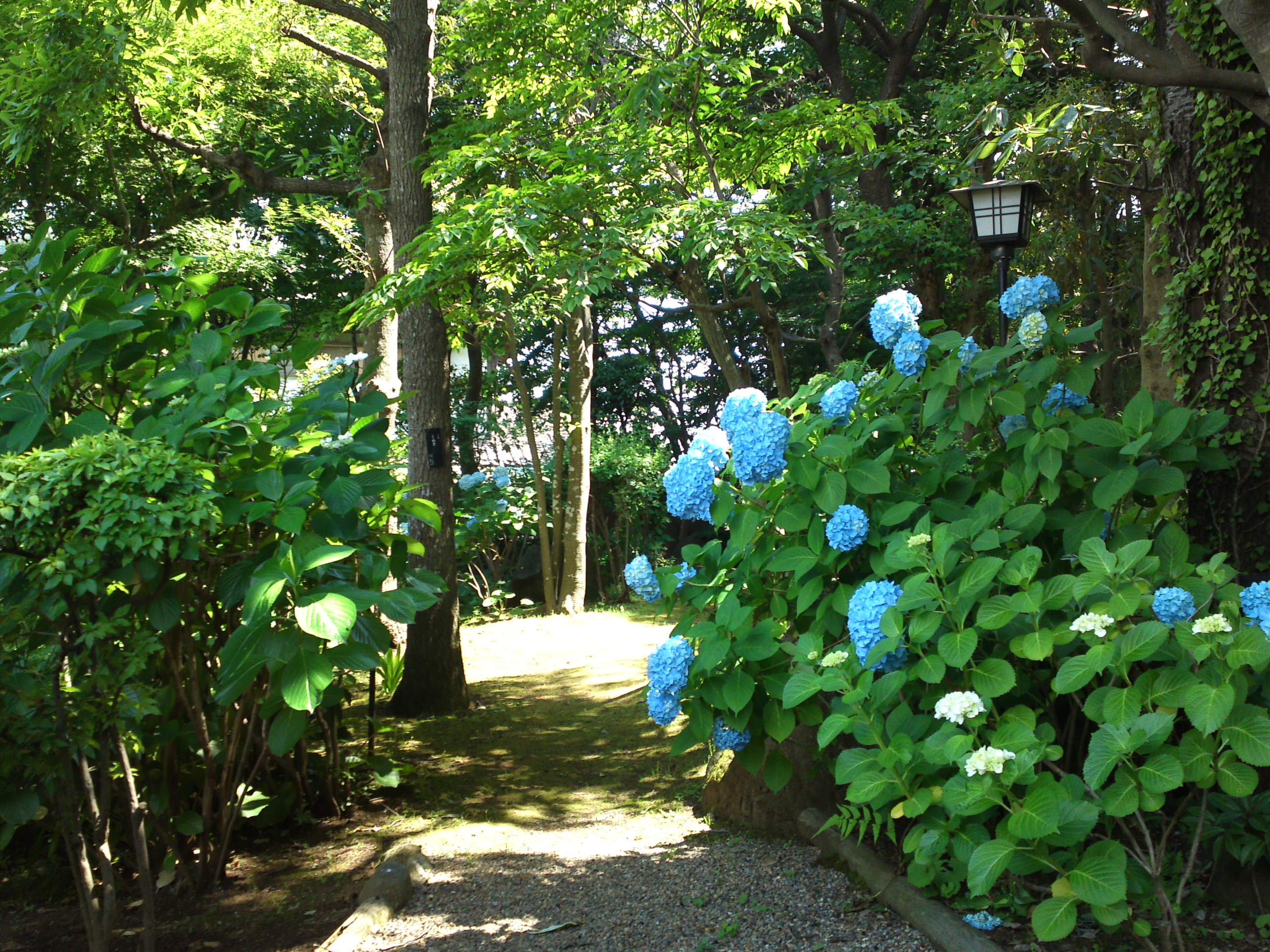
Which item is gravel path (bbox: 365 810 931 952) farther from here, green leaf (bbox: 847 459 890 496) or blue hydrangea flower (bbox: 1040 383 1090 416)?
blue hydrangea flower (bbox: 1040 383 1090 416)

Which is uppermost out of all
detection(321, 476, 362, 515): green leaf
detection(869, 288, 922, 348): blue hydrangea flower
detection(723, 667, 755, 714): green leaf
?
detection(869, 288, 922, 348): blue hydrangea flower

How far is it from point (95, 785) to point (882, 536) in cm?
280

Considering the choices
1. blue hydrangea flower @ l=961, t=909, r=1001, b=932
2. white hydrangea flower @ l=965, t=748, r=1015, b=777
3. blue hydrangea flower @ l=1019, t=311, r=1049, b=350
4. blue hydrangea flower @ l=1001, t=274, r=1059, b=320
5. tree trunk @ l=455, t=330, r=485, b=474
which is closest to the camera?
white hydrangea flower @ l=965, t=748, r=1015, b=777

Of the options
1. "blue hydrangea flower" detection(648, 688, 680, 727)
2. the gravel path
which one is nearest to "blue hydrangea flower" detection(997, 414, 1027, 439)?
"blue hydrangea flower" detection(648, 688, 680, 727)

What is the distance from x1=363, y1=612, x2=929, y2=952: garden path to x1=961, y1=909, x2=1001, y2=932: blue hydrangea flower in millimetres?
144

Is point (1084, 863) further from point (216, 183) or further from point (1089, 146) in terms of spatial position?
point (216, 183)

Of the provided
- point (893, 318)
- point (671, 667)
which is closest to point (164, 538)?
point (671, 667)

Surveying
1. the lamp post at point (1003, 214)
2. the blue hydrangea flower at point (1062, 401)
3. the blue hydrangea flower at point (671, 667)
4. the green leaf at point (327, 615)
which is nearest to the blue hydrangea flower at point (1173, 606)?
the blue hydrangea flower at point (1062, 401)

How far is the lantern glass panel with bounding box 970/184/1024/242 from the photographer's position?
6395 mm

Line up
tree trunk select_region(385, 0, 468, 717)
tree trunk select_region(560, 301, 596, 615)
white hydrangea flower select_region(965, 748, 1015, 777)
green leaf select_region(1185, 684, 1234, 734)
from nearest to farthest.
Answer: green leaf select_region(1185, 684, 1234, 734) → white hydrangea flower select_region(965, 748, 1015, 777) → tree trunk select_region(385, 0, 468, 717) → tree trunk select_region(560, 301, 596, 615)

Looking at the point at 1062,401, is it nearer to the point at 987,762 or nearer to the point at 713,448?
the point at 713,448

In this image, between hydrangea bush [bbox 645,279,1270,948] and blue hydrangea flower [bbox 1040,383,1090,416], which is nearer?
hydrangea bush [bbox 645,279,1270,948]

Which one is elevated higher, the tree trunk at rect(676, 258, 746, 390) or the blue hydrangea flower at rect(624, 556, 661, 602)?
the tree trunk at rect(676, 258, 746, 390)

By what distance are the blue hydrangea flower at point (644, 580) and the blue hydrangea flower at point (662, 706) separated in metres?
0.40
